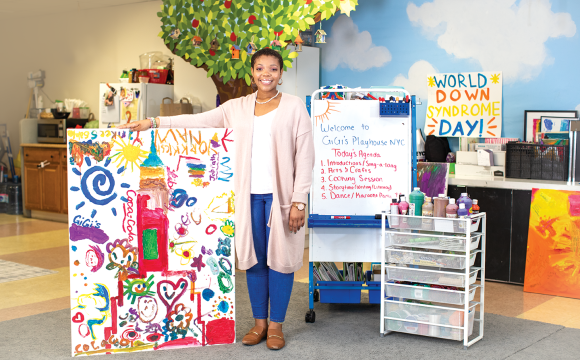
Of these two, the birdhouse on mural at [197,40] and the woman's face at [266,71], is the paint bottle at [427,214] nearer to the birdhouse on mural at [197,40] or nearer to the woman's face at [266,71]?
the woman's face at [266,71]

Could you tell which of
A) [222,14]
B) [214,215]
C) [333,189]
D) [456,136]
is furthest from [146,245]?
[456,136]

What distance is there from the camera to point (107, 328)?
2.75 metres

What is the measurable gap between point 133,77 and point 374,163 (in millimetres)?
4030

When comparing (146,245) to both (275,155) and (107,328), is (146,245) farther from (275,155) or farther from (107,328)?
(275,155)

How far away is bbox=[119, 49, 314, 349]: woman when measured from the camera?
2.85 metres

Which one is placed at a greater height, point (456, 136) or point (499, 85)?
point (499, 85)

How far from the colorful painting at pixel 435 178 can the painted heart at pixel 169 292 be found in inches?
93.2

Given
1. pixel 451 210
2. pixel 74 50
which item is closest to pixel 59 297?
pixel 451 210

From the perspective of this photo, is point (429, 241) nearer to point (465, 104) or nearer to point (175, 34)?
point (465, 104)

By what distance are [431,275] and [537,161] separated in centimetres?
187

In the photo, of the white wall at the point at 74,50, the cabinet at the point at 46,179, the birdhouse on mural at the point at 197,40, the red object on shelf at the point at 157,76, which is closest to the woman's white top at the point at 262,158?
the birdhouse on mural at the point at 197,40

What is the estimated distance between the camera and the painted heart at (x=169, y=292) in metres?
2.81

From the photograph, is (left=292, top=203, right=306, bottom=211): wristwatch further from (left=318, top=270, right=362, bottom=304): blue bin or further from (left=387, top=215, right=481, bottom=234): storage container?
(left=318, top=270, right=362, bottom=304): blue bin

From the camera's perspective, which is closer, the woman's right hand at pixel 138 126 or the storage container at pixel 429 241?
the woman's right hand at pixel 138 126
